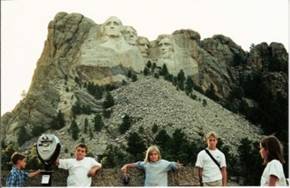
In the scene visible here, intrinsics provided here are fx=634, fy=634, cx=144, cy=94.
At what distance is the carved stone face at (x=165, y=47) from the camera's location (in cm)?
2295

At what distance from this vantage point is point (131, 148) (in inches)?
720

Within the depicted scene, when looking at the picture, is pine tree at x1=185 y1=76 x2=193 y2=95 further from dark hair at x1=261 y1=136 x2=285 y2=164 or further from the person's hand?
dark hair at x1=261 y1=136 x2=285 y2=164

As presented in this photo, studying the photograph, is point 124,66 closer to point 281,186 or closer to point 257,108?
point 257,108

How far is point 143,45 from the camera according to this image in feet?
78.7

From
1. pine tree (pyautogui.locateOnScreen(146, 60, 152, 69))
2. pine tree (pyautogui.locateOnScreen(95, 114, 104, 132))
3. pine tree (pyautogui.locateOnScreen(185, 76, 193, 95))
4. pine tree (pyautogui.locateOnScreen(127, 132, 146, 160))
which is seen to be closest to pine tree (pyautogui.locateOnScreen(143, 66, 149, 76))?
pine tree (pyautogui.locateOnScreen(146, 60, 152, 69))

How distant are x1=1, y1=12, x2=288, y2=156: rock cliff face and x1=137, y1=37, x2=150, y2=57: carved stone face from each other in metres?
0.04

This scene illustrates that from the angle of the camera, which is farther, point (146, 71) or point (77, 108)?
point (146, 71)

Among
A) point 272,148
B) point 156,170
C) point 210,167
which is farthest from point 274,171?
point 156,170

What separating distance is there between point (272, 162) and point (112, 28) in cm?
1851

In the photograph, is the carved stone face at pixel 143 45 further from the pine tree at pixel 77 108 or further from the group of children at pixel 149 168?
the group of children at pixel 149 168

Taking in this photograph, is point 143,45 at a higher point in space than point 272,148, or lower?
higher

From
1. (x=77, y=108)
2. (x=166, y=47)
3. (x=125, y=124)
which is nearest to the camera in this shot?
(x=125, y=124)

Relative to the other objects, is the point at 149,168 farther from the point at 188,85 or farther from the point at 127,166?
the point at 188,85

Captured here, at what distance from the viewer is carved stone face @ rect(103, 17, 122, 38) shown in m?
22.2
